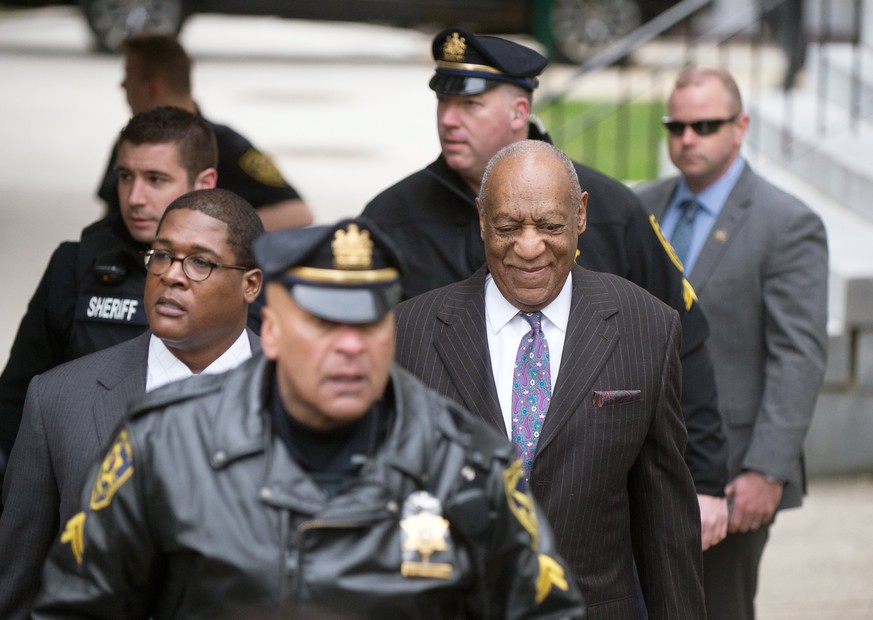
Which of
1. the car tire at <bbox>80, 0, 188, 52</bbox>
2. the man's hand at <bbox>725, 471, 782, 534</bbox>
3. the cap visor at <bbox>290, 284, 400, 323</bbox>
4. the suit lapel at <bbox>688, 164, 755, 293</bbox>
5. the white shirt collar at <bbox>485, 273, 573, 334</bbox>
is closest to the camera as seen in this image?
the cap visor at <bbox>290, 284, 400, 323</bbox>

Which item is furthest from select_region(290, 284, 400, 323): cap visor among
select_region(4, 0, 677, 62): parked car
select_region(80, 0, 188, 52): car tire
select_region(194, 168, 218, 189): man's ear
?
select_region(80, 0, 188, 52): car tire

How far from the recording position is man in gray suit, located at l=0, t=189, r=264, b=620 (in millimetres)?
3670

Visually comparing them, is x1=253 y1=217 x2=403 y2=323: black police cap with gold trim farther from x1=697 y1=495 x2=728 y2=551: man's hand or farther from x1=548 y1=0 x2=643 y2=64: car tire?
Answer: x1=548 y1=0 x2=643 y2=64: car tire

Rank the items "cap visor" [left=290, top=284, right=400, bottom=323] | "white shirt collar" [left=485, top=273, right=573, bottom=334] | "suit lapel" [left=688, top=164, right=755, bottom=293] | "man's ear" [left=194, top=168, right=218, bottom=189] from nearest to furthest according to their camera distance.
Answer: "cap visor" [left=290, top=284, right=400, bottom=323] → "white shirt collar" [left=485, top=273, right=573, bottom=334] → "man's ear" [left=194, top=168, right=218, bottom=189] → "suit lapel" [left=688, top=164, right=755, bottom=293]

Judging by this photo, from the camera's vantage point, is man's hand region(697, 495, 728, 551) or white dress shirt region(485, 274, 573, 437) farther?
man's hand region(697, 495, 728, 551)

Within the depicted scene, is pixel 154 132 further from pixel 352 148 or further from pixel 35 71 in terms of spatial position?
pixel 35 71

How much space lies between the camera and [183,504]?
9.36 feet

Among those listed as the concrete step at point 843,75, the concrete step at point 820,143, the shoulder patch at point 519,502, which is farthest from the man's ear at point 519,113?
the concrete step at point 843,75

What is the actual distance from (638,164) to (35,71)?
8.97 m

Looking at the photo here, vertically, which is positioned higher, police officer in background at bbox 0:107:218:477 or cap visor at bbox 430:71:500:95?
cap visor at bbox 430:71:500:95

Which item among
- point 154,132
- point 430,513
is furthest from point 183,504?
point 154,132

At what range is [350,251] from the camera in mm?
2844

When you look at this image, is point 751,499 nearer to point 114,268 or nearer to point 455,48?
point 455,48

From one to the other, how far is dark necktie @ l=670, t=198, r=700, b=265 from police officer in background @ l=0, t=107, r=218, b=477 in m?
1.78
